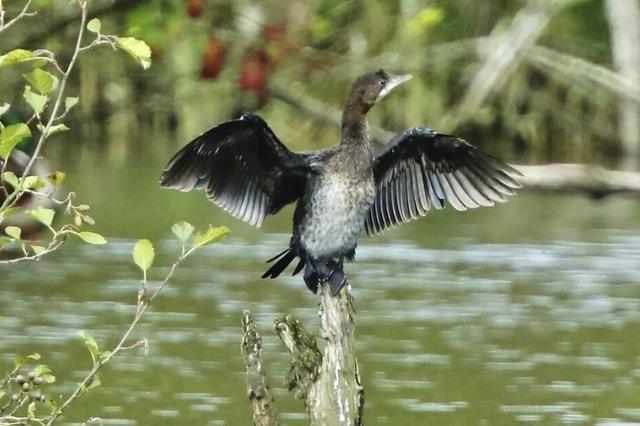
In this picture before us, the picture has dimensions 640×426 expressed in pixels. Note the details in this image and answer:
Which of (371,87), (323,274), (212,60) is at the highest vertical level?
(212,60)

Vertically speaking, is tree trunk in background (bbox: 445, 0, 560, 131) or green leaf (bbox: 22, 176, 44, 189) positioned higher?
tree trunk in background (bbox: 445, 0, 560, 131)

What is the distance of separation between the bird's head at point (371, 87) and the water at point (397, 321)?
1.70 meters

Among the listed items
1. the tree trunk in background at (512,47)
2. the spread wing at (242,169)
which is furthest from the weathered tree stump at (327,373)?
the tree trunk in background at (512,47)

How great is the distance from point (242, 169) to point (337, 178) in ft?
1.29

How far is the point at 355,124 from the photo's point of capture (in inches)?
256

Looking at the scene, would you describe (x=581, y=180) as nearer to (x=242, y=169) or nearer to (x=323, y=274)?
(x=323, y=274)

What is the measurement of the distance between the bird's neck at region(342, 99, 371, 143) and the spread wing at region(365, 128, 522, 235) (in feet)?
0.49

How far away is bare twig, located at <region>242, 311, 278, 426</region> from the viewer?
17.5ft

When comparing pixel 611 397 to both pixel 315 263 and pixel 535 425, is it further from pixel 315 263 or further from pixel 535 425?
pixel 315 263

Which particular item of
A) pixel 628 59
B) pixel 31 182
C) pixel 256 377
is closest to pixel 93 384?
pixel 31 182

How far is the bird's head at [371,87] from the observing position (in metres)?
6.47

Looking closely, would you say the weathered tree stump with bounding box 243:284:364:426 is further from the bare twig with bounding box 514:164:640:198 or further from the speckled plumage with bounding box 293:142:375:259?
the bare twig with bounding box 514:164:640:198

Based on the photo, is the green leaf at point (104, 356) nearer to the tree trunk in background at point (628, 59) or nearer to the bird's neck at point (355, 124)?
the bird's neck at point (355, 124)

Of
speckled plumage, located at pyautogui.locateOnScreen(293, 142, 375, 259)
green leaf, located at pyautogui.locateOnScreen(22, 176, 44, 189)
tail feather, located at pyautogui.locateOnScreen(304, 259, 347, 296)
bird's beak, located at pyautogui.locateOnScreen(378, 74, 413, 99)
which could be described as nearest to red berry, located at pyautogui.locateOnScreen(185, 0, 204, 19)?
bird's beak, located at pyautogui.locateOnScreen(378, 74, 413, 99)
